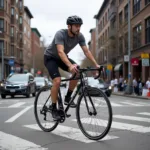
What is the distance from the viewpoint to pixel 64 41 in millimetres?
6059

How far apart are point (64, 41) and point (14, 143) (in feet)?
6.31

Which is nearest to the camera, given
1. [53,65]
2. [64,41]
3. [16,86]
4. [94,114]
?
[94,114]

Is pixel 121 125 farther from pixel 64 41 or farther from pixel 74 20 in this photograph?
pixel 74 20

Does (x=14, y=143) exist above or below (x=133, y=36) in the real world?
below

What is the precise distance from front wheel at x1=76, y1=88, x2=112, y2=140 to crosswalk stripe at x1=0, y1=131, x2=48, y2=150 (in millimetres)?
910

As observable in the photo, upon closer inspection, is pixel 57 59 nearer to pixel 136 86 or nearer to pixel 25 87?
pixel 25 87

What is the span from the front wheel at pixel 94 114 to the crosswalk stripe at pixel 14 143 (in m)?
0.91

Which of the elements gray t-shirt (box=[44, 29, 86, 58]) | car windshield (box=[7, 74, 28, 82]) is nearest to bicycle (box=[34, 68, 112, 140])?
gray t-shirt (box=[44, 29, 86, 58])

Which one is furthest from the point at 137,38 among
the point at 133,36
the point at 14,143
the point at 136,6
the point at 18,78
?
the point at 14,143

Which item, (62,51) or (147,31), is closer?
(62,51)

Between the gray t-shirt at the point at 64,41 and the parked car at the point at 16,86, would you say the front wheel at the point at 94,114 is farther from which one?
the parked car at the point at 16,86

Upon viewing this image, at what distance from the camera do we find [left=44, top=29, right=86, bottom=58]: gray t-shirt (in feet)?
19.5

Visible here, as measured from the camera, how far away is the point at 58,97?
637cm

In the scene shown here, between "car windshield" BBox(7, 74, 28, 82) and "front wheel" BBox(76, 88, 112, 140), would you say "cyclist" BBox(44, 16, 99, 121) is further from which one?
"car windshield" BBox(7, 74, 28, 82)
